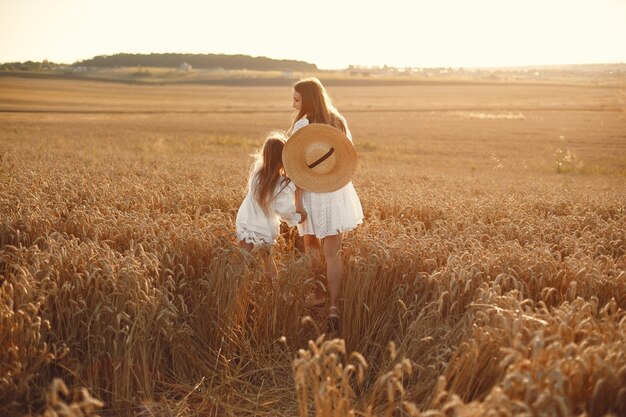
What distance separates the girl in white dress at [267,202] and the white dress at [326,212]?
21 centimetres

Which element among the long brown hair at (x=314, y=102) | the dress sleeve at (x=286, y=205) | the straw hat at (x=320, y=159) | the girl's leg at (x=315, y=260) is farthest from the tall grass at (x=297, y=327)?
the long brown hair at (x=314, y=102)

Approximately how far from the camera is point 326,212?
198 inches

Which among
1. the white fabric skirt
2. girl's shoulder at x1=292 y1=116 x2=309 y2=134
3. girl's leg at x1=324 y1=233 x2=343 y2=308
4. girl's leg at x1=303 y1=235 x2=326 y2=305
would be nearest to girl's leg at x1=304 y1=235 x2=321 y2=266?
girl's leg at x1=303 y1=235 x2=326 y2=305

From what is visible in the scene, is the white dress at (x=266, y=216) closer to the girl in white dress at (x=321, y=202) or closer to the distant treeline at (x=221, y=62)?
the girl in white dress at (x=321, y=202)

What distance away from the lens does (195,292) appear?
4.48m

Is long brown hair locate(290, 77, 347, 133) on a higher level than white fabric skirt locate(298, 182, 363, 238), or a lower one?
higher

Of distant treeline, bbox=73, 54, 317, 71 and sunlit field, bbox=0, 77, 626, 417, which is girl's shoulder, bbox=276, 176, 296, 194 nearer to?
sunlit field, bbox=0, 77, 626, 417

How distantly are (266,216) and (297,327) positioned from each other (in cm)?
133

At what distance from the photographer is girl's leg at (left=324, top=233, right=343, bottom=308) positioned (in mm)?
4723

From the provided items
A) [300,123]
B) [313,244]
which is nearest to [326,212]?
[313,244]

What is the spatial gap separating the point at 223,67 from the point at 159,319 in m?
150

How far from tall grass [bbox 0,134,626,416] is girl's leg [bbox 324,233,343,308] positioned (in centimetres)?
11

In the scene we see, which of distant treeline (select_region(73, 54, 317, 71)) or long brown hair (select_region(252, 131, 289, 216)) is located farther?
distant treeline (select_region(73, 54, 317, 71))

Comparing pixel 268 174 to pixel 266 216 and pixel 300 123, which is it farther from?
pixel 300 123
